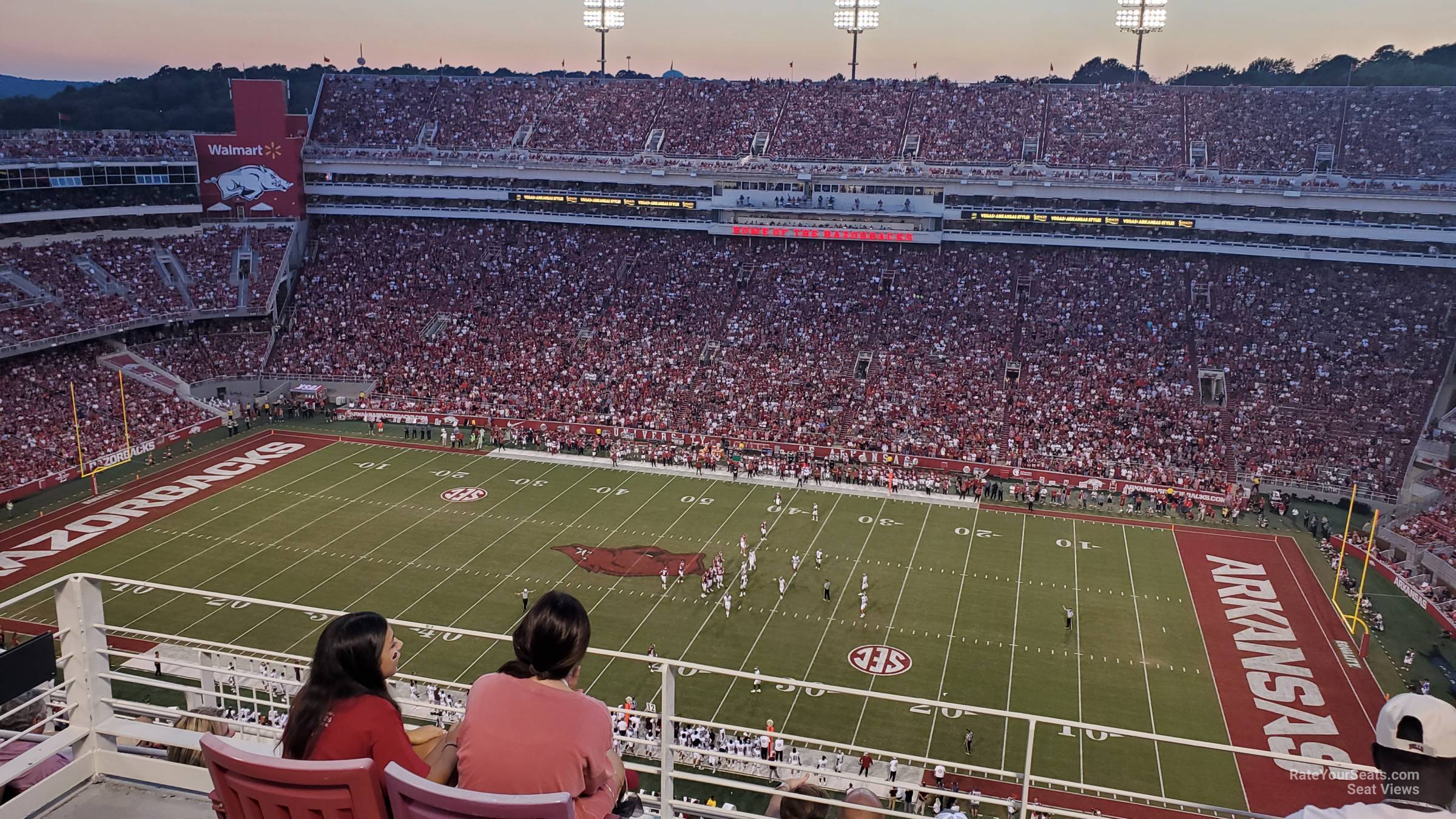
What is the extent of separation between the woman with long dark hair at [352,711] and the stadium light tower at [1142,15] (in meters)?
59.6

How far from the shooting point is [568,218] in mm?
51281

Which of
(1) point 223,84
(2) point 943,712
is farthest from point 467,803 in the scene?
(1) point 223,84

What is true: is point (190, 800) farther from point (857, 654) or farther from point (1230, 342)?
point (1230, 342)

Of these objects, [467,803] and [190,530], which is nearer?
[467,803]

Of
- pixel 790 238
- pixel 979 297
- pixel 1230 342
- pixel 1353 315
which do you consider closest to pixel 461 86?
pixel 790 238

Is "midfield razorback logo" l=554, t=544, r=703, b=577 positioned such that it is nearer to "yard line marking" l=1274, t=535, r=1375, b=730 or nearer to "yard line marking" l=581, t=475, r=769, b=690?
"yard line marking" l=581, t=475, r=769, b=690

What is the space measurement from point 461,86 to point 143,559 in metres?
37.8

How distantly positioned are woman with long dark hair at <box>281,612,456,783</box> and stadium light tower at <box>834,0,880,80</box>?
2310 inches

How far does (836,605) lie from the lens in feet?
83.4

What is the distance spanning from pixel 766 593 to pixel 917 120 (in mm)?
32049

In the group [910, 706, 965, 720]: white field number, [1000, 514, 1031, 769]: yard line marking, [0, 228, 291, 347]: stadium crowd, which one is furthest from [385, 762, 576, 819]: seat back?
[0, 228, 291, 347]: stadium crowd

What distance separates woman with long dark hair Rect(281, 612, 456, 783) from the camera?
3406mm

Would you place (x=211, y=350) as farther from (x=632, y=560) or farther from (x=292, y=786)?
(x=292, y=786)

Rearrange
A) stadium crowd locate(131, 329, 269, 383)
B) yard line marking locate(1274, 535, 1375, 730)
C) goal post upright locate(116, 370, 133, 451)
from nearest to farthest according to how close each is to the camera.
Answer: yard line marking locate(1274, 535, 1375, 730) → goal post upright locate(116, 370, 133, 451) → stadium crowd locate(131, 329, 269, 383)
